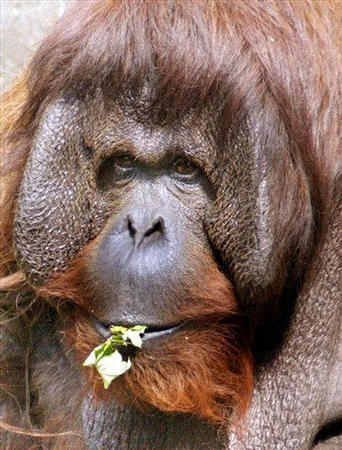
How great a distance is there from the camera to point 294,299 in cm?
251

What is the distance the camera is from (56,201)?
248 centimetres

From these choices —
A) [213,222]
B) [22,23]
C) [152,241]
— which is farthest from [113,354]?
[22,23]

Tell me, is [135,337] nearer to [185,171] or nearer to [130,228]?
[130,228]

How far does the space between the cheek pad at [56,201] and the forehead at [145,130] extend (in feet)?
0.23

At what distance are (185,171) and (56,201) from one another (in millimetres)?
367

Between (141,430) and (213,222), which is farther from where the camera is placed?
(141,430)

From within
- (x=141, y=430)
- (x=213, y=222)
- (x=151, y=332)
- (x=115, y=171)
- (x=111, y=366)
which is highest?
(x=115, y=171)

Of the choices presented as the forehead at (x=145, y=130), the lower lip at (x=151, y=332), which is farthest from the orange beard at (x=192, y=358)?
the forehead at (x=145, y=130)

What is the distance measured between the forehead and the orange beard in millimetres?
295

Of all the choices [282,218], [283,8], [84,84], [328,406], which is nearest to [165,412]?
[328,406]

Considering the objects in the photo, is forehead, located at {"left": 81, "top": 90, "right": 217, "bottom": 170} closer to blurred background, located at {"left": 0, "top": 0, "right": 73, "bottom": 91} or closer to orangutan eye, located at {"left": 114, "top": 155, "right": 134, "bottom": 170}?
orangutan eye, located at {"left": 114, "top": 155, "right": 134, "bottom": 170}

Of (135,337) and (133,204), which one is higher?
(133,204)

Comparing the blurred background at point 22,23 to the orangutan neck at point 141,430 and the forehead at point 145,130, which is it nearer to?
the forehead at point 145,130

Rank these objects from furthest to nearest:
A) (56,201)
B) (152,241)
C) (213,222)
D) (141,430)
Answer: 1. (141,430)
2. (56,201)
3. (213,222)
4. (152,241)
